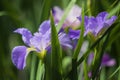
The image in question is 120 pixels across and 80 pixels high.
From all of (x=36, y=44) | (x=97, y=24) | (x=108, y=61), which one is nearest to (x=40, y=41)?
(x=36, y=44)

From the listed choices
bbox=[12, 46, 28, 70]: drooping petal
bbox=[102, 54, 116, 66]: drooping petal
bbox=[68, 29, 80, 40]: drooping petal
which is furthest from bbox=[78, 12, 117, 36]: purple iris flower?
bbox=[102, 54, 116, 66]: drooping petal

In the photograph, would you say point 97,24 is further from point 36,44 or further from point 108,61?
point 108,61

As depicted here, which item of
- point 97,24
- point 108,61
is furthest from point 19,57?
point 108,61

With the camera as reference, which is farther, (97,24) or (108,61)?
(108,61)

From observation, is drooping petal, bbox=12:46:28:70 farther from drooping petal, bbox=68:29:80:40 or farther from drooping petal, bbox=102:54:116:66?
drooping petal, bbox=102:54:116:66

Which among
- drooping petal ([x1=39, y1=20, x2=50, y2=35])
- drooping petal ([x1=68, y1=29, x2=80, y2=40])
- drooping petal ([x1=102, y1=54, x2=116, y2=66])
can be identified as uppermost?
drooping petal ([x1=39, y1=20, x2=50, y2=35])

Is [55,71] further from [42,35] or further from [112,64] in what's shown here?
[112,64]
